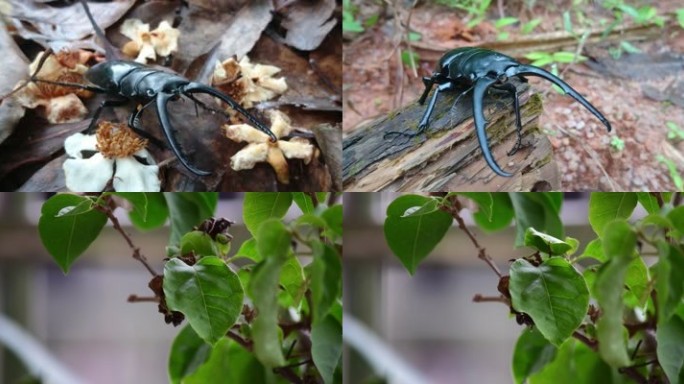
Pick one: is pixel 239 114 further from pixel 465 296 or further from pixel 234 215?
pixel 465 296

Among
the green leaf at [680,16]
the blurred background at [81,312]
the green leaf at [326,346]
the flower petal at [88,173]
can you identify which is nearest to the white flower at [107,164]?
the flower petal at [88,173]

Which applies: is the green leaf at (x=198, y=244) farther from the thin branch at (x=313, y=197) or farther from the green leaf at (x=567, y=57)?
the green leaf at (x=567, y=57)

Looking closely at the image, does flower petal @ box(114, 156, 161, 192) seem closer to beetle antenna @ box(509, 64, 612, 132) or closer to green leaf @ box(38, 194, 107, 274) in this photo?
green leaf @ box(38, 194, 107, 274)

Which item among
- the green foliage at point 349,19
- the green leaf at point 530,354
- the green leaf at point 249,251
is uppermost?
the green foliage at point 349,19

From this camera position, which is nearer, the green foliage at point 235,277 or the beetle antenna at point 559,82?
the green foliage at point 235,277

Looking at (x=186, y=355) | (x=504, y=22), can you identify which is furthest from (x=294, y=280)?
(x=504, y=22)

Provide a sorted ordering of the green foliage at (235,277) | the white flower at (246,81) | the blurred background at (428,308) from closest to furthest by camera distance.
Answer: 1. the green foliage at (235,277)
2. the white flower at (246,81)
3. the blurred background at (428,308)

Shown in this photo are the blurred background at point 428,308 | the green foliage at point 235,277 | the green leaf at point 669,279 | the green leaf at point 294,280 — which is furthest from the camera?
the blurred background at point 428,308

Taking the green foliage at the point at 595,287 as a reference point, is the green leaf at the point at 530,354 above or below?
below
